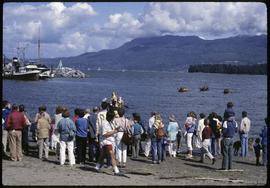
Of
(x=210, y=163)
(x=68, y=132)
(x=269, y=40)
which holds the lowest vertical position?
(x=210, y=163)

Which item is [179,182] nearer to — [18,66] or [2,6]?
[2,6]

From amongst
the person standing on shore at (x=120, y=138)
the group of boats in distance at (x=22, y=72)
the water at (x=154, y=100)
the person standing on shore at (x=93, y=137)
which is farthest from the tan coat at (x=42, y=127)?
the group of boats in distance at (x=22, y=72)

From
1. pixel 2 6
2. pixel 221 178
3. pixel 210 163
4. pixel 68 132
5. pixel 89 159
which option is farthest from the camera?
pixel 210 163

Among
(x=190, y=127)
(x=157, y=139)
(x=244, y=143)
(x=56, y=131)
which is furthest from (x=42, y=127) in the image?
(x=244, y=143)

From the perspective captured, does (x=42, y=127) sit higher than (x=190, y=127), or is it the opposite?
(x=42, y=127)

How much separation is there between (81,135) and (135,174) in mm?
2259

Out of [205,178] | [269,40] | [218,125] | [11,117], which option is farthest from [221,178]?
[269,40]

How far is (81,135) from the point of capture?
14469mm

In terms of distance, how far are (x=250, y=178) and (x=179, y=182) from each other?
251cm

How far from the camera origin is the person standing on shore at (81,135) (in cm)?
1437

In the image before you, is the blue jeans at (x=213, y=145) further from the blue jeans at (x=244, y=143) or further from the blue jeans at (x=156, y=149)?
the blue jeans at (x=156, y=149)

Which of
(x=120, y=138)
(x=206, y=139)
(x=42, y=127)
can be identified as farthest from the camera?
(x=206, y=139)

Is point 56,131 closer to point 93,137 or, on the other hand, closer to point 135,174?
point 93,137

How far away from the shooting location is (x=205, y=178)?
12.8m
